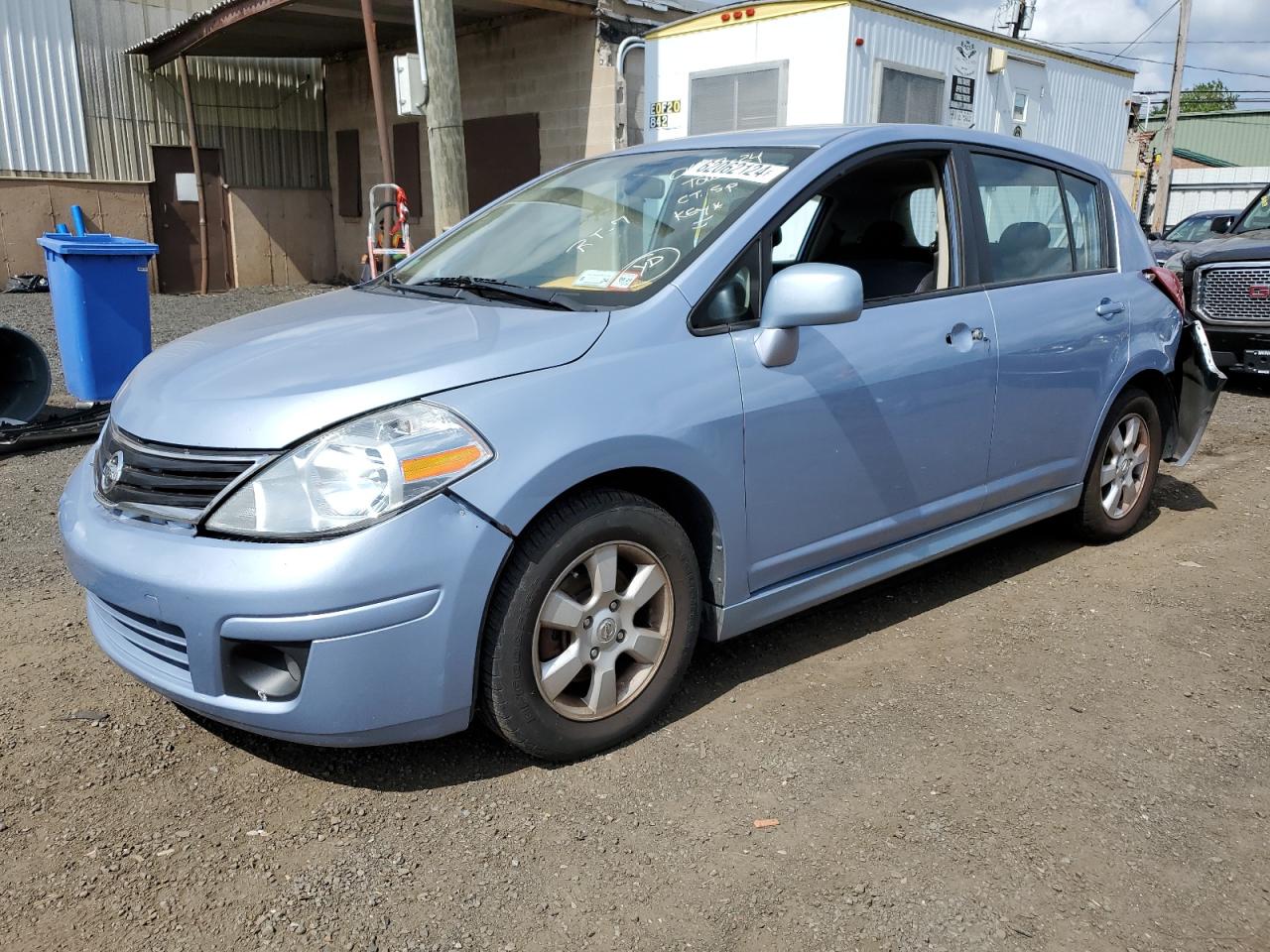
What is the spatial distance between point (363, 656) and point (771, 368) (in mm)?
1434

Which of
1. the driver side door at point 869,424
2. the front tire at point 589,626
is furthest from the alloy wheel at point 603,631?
the driver side door at point 869,424

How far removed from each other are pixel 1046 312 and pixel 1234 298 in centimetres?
602

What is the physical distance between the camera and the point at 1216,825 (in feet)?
8.82

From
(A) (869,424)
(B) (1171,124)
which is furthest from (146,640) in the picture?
(B) (1171,124)

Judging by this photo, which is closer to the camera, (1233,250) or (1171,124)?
(1233,250)

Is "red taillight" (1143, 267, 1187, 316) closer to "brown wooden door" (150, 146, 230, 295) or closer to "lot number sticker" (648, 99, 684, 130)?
"lot number sticker" (648, 99, 684, 130)

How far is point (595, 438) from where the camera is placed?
2.72m

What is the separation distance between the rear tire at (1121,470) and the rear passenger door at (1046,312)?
0.56 feet

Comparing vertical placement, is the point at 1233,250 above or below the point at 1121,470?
above

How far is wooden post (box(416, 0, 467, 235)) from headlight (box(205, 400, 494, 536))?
4.23m

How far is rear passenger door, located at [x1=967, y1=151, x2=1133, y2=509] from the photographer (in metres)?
3.93

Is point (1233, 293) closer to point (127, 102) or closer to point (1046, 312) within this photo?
point (1046, 312)

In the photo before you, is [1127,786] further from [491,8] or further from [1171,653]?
[491,8]

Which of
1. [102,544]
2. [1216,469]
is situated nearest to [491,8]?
[1216,469]
